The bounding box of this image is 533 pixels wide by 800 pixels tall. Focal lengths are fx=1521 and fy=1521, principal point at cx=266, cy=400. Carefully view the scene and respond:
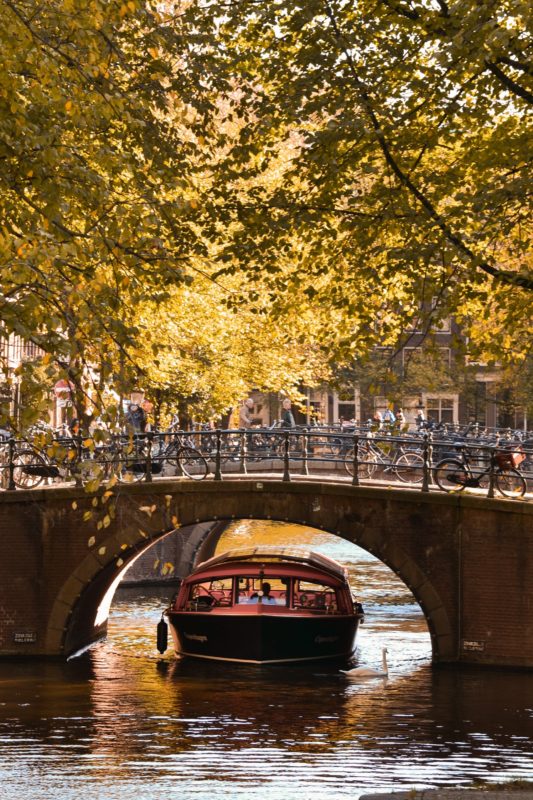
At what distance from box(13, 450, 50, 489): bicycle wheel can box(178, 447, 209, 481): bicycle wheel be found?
2467mm

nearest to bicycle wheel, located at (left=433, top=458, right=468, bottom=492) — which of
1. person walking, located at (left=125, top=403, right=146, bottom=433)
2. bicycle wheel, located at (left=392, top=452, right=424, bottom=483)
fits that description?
bicycle wheel, located at (left=392, top=452, right=424, bottom=483)

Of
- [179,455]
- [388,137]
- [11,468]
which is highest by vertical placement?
[388,137]

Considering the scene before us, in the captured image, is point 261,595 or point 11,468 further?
point 261,595

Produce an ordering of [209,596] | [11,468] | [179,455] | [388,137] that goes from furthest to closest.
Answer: [209,596]
[179,455]
[11,468]
[388,137]

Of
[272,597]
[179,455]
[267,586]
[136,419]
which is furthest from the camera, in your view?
[136,419]

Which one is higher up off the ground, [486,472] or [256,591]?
[486,472]

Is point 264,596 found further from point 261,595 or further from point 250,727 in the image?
point 250,727

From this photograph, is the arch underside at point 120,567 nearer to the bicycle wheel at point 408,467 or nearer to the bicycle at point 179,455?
the bicycle at point 179,455

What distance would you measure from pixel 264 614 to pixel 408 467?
13.5 ft

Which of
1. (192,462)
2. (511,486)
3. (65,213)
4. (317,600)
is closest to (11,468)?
(192,462)

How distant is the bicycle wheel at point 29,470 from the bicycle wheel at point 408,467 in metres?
6.26

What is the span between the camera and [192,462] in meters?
31.0

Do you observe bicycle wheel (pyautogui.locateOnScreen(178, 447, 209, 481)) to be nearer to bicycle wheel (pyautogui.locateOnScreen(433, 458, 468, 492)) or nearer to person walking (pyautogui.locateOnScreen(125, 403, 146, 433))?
person walking (pyautogui.locateOnScreen(125, 403, 146, 433))

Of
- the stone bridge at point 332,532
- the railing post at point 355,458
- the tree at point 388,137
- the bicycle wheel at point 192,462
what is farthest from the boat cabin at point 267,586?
the tree at point 388,137
